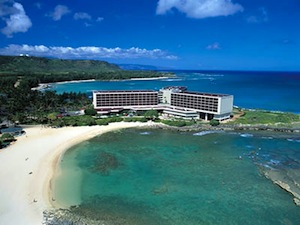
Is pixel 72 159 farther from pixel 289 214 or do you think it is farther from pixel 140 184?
pixel 289 214

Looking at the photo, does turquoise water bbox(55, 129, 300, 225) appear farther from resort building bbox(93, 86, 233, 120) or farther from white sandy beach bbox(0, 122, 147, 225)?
resort building bbox(93, 86, 233, 120)

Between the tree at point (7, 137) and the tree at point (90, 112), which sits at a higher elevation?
the tree at point (90, 112)

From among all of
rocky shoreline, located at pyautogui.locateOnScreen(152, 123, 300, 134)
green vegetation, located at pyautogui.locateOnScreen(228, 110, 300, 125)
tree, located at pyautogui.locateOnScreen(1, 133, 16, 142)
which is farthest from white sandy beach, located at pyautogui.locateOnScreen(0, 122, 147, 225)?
green vegetation, located at pyautogui.locateOnScreen(228, 110, 300, 125)

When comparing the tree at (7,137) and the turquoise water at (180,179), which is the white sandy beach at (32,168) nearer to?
the tree at (7,137)

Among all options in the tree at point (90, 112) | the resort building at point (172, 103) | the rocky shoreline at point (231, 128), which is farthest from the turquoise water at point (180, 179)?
the tree at point (90, 112)

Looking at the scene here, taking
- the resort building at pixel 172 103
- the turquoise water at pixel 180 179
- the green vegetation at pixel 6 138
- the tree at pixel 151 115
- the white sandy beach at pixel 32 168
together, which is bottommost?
the turquoise water at pixel 180 179

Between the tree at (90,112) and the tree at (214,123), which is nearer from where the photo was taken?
the tree at (214,123)
